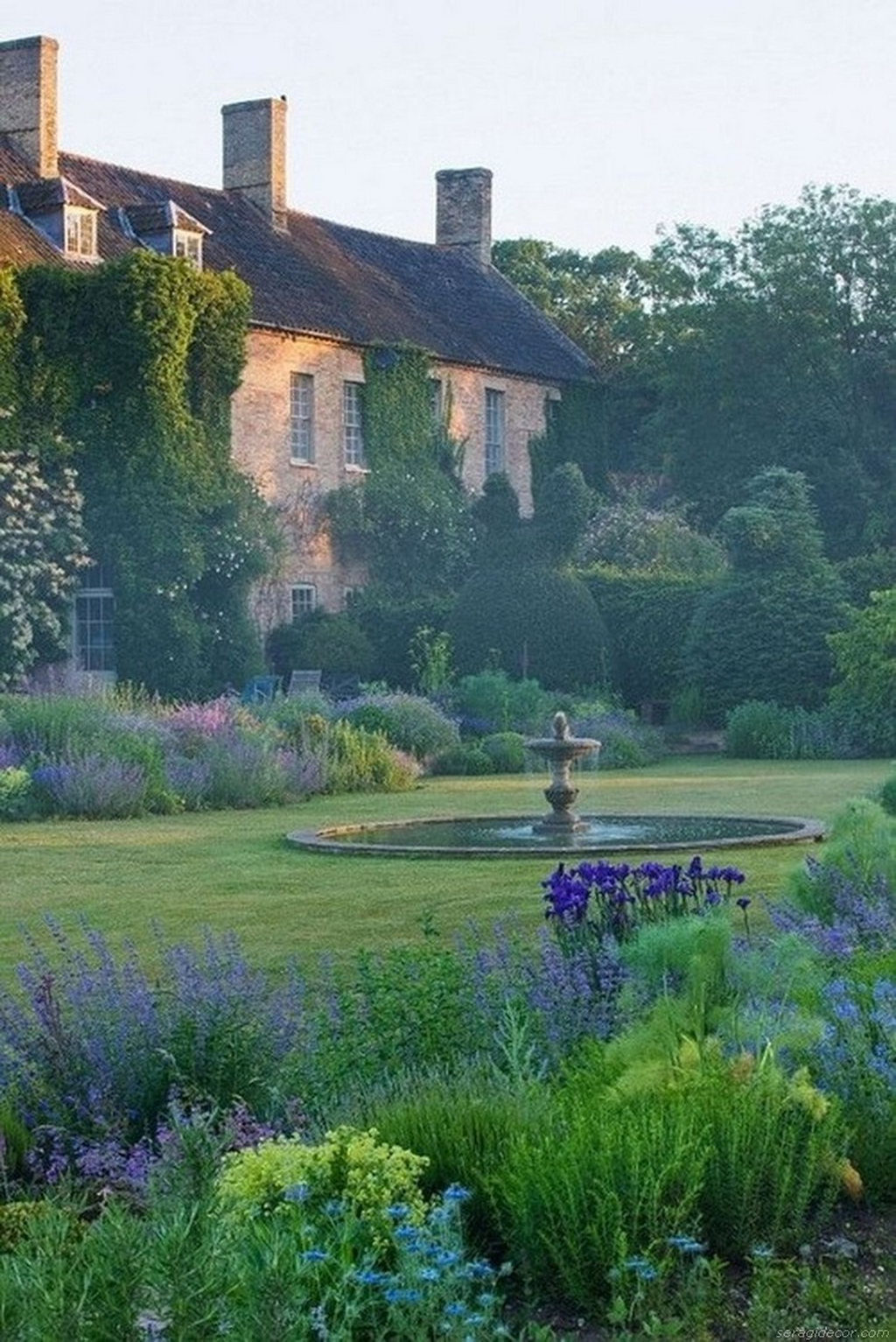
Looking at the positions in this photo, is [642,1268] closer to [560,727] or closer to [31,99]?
[560,727]

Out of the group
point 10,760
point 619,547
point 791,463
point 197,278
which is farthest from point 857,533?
point 10,760

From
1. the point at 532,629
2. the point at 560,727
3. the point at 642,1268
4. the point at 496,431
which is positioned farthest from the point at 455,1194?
the point at 496,431

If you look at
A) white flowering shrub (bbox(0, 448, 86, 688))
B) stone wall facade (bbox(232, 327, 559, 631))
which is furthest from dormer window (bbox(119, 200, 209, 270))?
white flowering shrub (bbox(0, 448, 86, 688))

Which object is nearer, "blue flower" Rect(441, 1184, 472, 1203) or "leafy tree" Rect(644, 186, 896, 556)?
"blue flower" Rect(441, 1184, 472, 1203)

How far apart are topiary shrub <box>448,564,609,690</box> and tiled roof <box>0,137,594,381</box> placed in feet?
20.4

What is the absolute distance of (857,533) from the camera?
39875 mm

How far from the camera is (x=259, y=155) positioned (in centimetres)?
3878

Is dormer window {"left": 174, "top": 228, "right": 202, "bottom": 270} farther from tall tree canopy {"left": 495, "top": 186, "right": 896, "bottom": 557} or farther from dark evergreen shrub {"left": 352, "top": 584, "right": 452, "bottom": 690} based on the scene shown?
tall tree canopy {"left": 495, "top": 186, "right": 896, "bottom": 557}

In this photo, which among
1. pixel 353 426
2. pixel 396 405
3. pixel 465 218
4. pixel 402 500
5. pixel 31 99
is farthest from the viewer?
pixel 465 218

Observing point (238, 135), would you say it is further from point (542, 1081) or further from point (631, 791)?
point (542, 1081)

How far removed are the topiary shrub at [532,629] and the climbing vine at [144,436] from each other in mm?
3354

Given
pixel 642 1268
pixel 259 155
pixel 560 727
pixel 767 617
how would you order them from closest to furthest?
1. pixel 642 1268
2. pixel 560 727
3. pixel 767 617
4. pixel 259 155

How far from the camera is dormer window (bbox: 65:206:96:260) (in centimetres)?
3266

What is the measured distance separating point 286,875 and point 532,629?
18.5 metres
